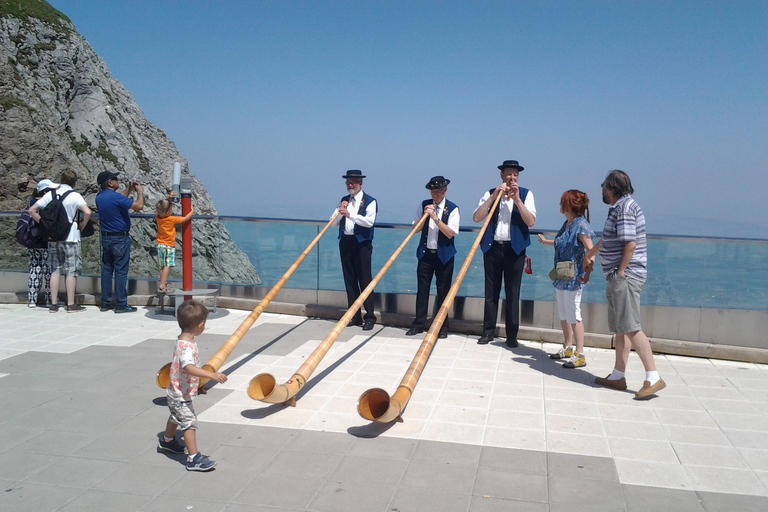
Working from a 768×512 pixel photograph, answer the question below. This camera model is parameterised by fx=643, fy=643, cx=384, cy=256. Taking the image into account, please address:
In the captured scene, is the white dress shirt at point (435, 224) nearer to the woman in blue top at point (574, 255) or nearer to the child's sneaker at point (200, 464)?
the woman in blue top at point (574, 255)

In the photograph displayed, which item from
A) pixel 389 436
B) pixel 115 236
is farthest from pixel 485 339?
pixel 115 236

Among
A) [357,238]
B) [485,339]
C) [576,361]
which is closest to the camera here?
[576,361]

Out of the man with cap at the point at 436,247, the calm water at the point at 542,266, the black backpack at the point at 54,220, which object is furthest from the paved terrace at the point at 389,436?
the black backpack at the point at 54,220

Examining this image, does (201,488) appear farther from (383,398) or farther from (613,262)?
(613,262)

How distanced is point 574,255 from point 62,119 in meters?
23.3

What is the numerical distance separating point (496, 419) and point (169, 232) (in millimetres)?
5701

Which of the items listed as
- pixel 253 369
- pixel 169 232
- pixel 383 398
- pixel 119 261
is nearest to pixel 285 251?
pixel 169 232

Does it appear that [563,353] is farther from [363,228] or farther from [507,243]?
[363,228]

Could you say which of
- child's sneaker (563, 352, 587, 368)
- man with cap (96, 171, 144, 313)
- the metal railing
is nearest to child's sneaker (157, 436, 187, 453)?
child's sneaker (563, 352, 587, 368)

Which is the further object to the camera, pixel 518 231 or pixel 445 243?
pixel 445 243

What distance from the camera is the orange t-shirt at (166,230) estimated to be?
28.6 feet

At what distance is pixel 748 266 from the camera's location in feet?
22.3

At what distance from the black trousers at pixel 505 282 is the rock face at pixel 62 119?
44.9 feet

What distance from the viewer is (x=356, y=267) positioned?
311 inches
